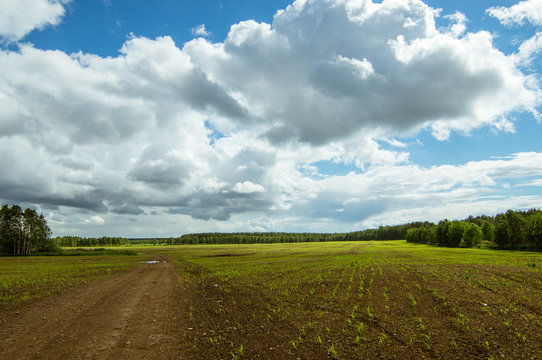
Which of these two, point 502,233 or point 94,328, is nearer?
point 94,328

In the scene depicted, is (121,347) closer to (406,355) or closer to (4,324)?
(4,324)

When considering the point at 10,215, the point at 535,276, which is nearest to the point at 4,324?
the point at 535,276

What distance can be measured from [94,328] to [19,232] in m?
113

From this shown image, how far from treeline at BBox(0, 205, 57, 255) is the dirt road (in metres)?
102

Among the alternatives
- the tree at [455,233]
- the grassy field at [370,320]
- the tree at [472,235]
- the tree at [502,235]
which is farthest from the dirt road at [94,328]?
the tree at [455,233]

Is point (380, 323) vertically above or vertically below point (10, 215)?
below

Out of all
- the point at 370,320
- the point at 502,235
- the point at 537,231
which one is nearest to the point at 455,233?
the point at 502,235

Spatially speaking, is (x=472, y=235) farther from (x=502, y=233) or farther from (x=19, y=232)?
(x=19, y=232)

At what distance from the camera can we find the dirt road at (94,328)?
10.1m

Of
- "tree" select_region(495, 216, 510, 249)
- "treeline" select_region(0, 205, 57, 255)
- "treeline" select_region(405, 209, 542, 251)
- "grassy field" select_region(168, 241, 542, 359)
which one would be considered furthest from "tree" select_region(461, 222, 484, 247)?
"treeline" select_region(0, 205, 57, 255)

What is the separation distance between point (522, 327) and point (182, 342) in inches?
586

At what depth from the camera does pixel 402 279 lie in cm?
2588

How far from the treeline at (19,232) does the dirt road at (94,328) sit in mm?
101802

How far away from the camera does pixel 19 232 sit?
93562mm
